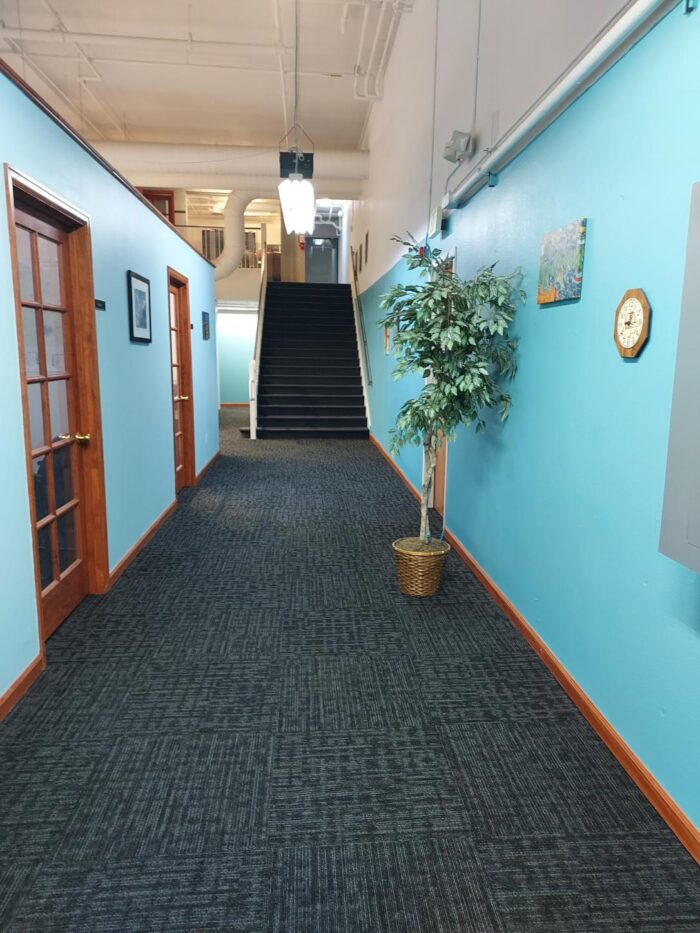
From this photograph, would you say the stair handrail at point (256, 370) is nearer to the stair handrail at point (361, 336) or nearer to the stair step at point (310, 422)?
the stair step at point (310, 422)

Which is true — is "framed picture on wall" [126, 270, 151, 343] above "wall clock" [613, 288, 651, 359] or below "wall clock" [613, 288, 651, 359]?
above

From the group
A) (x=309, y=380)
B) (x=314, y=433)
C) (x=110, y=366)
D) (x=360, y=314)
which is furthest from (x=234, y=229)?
(x=110, y=366)

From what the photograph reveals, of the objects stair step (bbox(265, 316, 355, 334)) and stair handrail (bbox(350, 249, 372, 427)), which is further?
stair step (bbox(265, 316, 355, 334))

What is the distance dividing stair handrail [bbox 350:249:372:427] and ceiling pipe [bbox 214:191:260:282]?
1.99 m

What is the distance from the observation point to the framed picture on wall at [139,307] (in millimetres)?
3695

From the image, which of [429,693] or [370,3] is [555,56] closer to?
[429,693]

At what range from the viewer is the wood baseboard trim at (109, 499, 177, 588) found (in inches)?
133

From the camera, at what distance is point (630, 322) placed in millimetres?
1867

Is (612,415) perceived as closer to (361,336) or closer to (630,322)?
(630,322)

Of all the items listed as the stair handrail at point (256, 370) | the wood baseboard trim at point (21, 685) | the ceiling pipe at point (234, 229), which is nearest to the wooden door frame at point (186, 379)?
the stair handrail at point (256, 370)

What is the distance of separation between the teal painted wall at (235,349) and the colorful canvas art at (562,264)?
10.8 m

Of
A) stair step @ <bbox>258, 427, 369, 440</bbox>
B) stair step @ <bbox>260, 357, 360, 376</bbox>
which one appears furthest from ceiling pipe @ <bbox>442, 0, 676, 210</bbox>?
stair step @ <bbox>260, 357, 360, 376</bbox>

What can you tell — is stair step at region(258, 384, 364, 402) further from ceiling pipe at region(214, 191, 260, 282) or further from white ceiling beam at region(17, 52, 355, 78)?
white ceiling beam at region(17, 52, 355, 78)

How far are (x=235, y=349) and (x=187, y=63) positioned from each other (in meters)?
6.56
